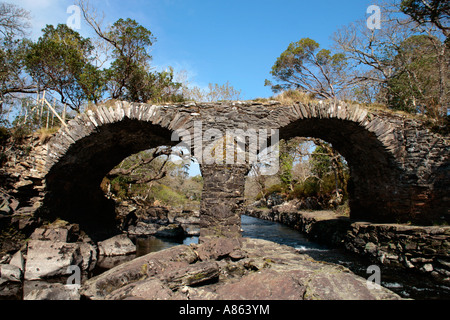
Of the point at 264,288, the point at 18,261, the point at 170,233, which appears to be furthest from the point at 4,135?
the point at 264,288

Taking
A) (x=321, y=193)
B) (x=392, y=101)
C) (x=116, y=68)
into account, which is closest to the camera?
(x=392, y=101)

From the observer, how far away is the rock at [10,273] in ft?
17.5

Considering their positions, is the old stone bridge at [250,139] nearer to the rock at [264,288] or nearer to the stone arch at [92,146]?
the stone arch at [92,146]

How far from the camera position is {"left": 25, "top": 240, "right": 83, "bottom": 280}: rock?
5860 millimetres

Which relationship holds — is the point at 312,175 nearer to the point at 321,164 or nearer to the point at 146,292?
the point at 321,164

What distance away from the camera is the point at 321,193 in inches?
633

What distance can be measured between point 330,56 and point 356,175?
1280 centimetres

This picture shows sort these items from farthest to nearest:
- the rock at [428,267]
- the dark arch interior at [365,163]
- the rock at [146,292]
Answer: the dark arch interior at [365,163] → the rock at [428,267] → the rock at [146,292]

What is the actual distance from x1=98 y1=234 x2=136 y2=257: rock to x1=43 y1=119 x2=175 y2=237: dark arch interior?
1022 mm

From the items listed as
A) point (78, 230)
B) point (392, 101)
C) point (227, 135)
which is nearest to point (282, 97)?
point (227, 135)

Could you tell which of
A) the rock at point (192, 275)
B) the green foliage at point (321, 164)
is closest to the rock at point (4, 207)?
the rock at point (192, 275)

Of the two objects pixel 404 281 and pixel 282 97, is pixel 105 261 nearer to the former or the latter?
pixel 282 97

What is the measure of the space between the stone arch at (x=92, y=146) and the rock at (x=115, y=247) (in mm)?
1124

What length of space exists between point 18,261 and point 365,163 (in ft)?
31.9
